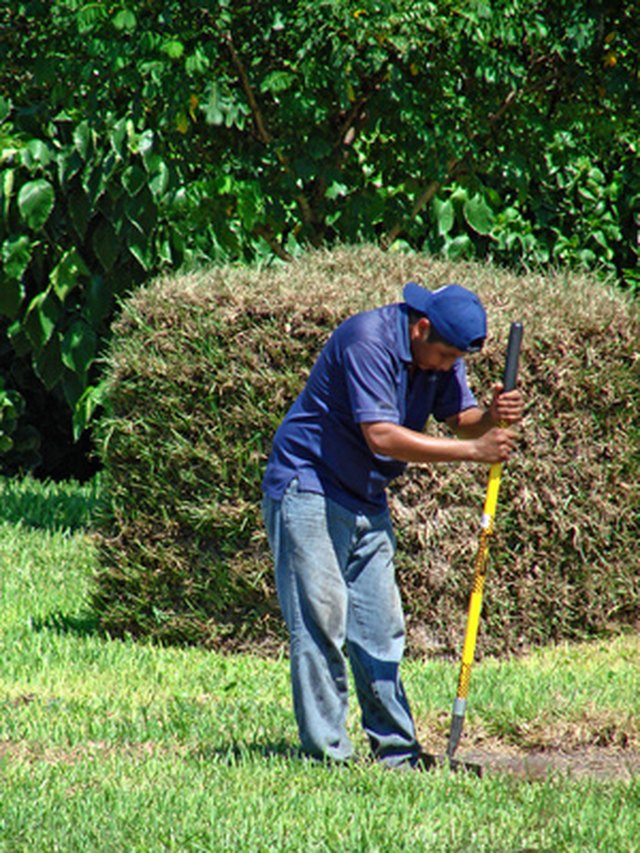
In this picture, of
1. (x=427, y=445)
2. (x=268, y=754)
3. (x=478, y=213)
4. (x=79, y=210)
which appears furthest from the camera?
(x=79, y=210)

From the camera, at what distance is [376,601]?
5223mm

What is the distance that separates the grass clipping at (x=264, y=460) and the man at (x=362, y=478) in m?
1.84

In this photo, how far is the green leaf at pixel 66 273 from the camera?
398 inches

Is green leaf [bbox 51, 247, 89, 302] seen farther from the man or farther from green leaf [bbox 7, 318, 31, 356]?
the man

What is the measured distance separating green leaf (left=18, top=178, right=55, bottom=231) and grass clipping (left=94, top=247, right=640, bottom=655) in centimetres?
266

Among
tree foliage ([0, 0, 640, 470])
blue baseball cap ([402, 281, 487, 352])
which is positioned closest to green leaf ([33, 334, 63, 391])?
tree foliage ([0, 0, 640, 470])

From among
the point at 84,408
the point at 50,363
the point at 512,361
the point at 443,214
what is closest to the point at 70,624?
the point at 84,408

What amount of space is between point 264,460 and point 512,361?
2.12 meters

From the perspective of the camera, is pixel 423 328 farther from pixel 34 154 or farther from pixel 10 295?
pixel 10 295

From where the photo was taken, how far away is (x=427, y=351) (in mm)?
5020

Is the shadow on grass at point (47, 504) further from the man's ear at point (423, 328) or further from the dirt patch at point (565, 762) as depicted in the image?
the man's ear at point (423, 328)

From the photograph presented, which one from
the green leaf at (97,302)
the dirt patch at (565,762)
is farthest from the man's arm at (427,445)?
the green leaf at (97,302)

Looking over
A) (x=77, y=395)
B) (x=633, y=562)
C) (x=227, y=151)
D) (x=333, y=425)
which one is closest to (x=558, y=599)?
(x=633, y=562)

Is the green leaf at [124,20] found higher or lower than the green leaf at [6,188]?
higher
